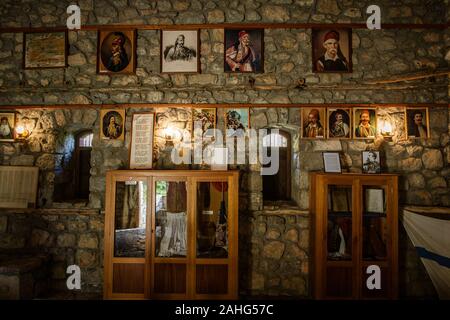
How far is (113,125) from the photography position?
181 inches

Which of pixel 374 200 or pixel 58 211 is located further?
pixel 58 211

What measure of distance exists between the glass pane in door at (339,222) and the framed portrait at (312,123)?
3.04 ft

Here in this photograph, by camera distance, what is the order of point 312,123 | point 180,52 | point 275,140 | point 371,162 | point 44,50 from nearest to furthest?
point 371,162 < point 312,123 < point 180,52 < point 44,50 < point 275,140

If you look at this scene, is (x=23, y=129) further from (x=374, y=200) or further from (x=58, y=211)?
(x=374, y=200)

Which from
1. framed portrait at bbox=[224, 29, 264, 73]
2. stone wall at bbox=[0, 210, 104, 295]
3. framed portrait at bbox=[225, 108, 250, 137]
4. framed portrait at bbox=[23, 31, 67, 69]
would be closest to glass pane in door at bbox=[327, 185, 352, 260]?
framed portrait at bbox=[225, 108, 250, 137]

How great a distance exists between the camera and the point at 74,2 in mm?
4719

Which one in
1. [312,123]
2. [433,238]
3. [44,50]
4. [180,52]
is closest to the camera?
[433,238]

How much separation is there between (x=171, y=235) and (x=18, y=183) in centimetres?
287

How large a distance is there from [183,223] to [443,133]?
4.38m

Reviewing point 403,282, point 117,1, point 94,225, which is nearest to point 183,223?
point 94,225

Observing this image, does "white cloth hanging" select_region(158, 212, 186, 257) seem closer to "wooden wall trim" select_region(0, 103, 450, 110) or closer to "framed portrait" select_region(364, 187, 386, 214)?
"wooden wall trim" select_region(0, 103, 450, 110)

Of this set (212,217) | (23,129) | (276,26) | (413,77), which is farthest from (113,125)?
(413,77)

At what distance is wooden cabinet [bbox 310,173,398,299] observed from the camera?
3.89 meters

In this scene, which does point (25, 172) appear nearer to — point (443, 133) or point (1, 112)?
point (1, 112)
